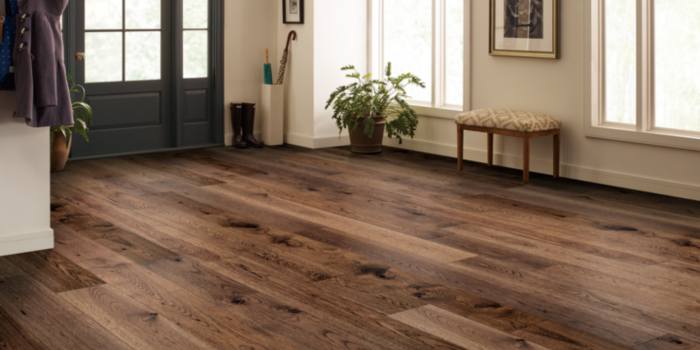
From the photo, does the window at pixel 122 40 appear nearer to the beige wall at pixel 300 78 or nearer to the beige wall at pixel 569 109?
the beige wall at pixel 300 78

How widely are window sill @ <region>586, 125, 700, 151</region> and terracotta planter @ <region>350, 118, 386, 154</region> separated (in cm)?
209

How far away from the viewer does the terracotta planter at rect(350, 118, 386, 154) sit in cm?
835

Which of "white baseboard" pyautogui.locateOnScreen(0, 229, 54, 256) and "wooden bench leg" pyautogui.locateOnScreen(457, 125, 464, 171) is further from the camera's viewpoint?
"wooden bench leg" pyautogui.locateOnScreen(457, 125, 464, 171)

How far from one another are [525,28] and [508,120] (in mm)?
830


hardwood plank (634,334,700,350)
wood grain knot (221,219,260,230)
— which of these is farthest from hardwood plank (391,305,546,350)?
wood grain knot (221,219,260,230)

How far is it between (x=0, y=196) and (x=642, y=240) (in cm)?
346

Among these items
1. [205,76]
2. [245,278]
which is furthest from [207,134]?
[245,278]

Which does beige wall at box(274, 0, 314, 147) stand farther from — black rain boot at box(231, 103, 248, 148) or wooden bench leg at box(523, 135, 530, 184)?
wooden bench leg at box(523, 135, 530, 184)

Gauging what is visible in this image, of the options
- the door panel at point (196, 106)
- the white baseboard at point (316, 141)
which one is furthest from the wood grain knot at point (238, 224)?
the door panel at point (196, 106)

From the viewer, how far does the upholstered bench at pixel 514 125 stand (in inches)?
271

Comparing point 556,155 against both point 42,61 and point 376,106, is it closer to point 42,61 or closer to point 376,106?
point 376,106

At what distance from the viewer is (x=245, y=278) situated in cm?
443

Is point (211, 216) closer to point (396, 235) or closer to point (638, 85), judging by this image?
point (396, 235)

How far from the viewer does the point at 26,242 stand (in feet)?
16.0
